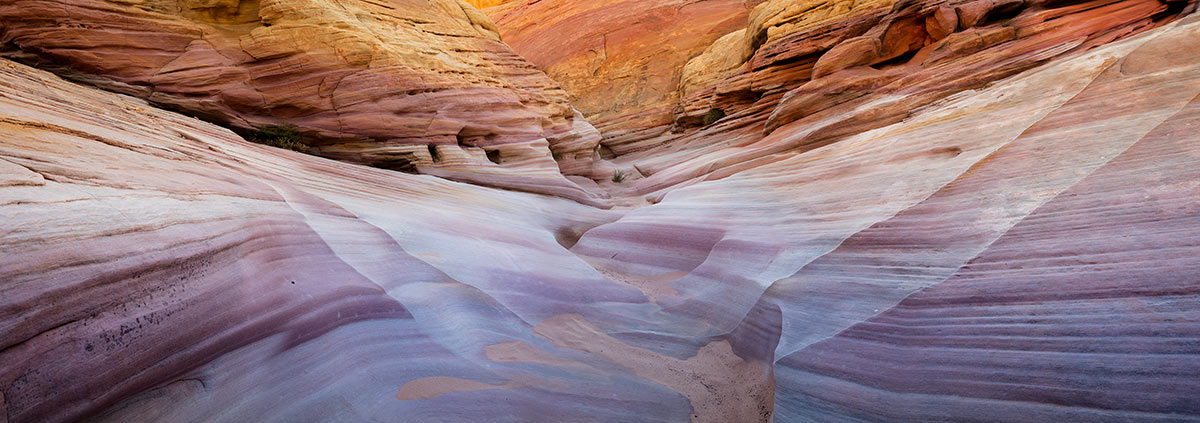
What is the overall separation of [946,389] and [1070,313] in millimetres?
932

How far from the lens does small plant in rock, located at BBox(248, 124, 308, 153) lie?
7957mm

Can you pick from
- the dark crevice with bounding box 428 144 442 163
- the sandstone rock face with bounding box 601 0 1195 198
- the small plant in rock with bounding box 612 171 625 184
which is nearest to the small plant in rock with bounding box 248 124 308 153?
the dark crevice with bounding box 428 144 442 163

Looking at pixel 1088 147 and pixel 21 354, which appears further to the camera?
pixel 1088 147

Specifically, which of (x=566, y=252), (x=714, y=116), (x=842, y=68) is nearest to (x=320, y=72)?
(x=566, y=252)

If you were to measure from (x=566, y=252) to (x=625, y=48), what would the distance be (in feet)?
63.6

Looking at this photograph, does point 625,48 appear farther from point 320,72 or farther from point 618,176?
point 320,72

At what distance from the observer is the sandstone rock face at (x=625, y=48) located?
20.5 metres

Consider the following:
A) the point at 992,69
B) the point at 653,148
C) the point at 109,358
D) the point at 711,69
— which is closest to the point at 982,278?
the point at 109,358

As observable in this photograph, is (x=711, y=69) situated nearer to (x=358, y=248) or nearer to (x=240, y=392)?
(x=358, y=248)

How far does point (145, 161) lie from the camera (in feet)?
11.9

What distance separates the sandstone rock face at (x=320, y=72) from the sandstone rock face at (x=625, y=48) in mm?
9677

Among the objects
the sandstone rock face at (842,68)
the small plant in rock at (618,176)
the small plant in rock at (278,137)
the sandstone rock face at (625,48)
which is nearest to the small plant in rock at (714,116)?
the sandstone rock face at (842,68)

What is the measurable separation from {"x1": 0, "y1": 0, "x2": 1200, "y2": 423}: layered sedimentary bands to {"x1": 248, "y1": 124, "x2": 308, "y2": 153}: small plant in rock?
0.25 m

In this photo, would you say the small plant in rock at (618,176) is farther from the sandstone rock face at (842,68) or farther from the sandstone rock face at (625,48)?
the sandstone rock face at (625,48)
